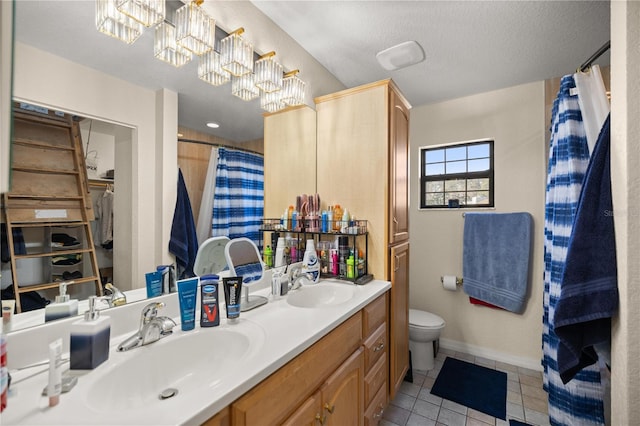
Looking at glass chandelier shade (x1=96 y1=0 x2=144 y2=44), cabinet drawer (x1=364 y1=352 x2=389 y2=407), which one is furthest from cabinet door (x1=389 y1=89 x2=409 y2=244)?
glass chandelier shade (x1=96 y1=0 x2=144 y2=44)

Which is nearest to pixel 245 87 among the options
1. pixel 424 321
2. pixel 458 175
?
pixel 458 175

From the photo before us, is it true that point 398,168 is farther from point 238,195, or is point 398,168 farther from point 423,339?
point 423,339

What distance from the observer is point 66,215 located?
880 mm

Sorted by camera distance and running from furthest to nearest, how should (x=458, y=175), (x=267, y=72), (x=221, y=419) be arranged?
1. (x=458, y=175)
2. (x=267, y=72)
3. (x=221, y=419)

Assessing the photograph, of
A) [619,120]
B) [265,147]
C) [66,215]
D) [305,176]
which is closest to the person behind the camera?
[66,215]

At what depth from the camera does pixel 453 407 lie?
1824 mm

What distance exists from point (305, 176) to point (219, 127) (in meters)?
0.72

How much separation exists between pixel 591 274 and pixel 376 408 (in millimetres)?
1207

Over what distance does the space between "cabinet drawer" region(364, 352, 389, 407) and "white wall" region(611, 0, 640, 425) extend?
3.09 ft

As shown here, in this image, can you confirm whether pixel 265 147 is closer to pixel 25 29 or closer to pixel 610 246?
pixel 25 29

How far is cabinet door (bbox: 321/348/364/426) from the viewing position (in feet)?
3.45

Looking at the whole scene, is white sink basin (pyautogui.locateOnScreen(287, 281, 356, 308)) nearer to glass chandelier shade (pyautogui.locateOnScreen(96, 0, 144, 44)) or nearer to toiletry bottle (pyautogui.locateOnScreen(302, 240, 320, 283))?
toiletry bottle (pyautogui.locateOnScreen(302, 240, 320, 283))

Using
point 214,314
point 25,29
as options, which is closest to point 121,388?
point 214,314

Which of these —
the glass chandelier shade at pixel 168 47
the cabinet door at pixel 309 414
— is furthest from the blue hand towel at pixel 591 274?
the glass chandelier shade at pixel 168 47
